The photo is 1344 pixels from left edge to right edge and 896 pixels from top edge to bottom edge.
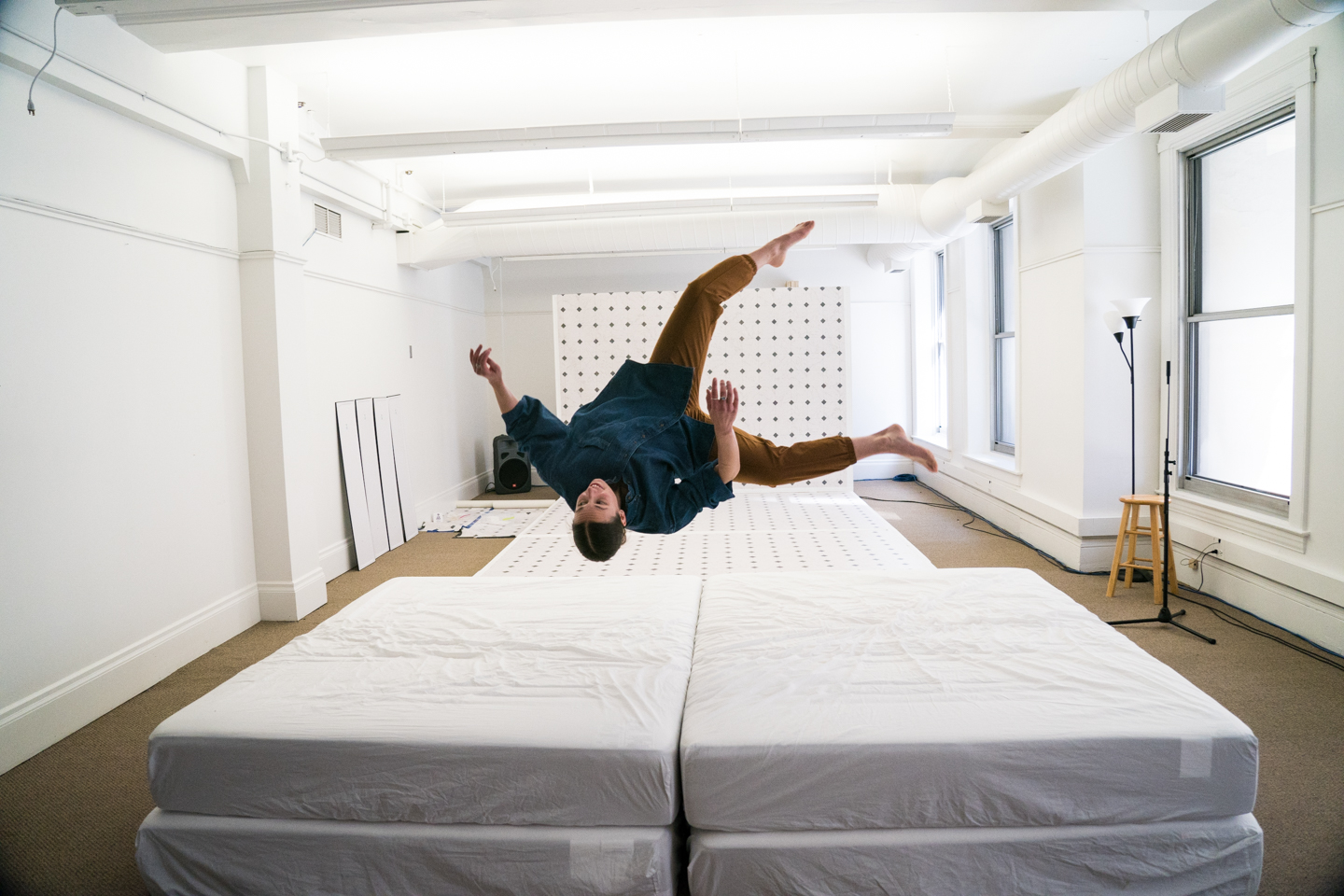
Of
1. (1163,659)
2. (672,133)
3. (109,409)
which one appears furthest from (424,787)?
(672,133)

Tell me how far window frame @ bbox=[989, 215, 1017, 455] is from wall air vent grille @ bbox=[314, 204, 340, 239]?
19.6ft

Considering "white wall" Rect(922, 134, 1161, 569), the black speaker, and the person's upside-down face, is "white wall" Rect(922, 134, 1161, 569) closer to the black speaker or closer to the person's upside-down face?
the person's upside-down face

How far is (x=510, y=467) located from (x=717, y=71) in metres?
5.41

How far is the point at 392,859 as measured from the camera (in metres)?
2.15

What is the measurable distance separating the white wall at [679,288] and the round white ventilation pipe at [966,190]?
2.47 meters

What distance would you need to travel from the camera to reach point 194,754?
2.25m

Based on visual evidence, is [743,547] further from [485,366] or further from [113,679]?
[113,679]

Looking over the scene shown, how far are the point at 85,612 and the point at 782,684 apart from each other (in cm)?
320

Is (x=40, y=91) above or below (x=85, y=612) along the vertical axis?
above

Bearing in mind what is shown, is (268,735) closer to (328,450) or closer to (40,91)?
(40,91)

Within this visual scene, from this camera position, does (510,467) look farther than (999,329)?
Yes

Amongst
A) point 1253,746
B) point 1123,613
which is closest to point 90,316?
point 1253,746

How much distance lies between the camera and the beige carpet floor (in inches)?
93.9

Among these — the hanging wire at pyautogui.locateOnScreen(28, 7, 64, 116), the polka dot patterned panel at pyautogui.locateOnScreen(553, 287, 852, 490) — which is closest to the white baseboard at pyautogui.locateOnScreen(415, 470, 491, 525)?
the polka dot patterned panel at pyautogui.locateOnScreen(553, 287, 852, 490)
